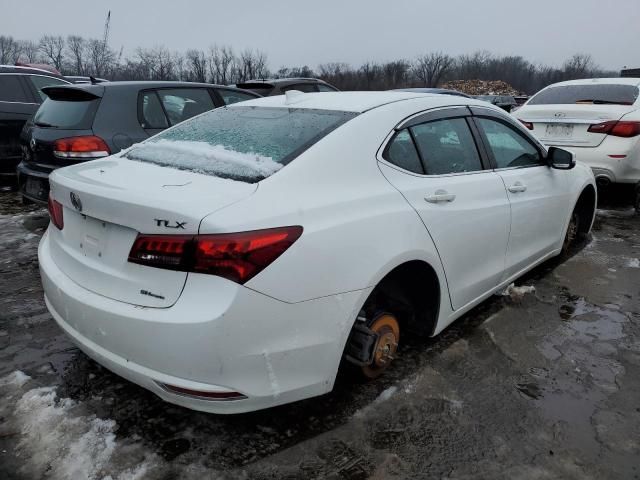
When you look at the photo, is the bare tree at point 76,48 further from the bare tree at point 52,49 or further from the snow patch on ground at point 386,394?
the snow patch on ground at point 386,394

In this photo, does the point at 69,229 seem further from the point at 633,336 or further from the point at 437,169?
the point at 633,336

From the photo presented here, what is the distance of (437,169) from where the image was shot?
109 inches

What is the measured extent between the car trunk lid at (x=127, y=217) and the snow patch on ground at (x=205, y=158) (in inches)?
3.1

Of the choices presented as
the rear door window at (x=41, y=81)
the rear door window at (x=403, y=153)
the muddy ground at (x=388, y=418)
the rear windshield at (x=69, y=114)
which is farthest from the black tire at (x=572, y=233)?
the rear door window at (x=41, y=81)

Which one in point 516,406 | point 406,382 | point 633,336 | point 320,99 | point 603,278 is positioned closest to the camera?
point 516,406

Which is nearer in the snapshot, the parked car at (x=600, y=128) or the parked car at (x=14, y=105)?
the parked car at (x=600, y=128)

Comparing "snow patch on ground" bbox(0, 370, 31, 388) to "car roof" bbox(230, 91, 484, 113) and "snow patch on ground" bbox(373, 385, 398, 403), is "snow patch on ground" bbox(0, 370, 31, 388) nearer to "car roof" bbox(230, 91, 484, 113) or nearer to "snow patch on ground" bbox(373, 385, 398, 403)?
"snow patch on ground" bbox(373, 385, 398, 403)

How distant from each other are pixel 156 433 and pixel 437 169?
1.94m

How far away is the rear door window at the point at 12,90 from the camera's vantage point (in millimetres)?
6914

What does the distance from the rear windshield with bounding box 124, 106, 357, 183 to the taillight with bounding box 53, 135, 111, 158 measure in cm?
186

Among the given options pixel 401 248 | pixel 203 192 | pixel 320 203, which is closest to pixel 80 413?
pixel 203 192

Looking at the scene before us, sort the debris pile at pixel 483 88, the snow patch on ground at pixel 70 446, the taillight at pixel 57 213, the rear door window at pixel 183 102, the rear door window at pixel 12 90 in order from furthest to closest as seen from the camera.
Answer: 1. the debris pile at pixel 483 88
2. the rear door window at pixel 12 90
3. the rear door window at pixel 183 102
4. the taillight at pixel 57 213
5. the snow patch on ground at pixel 70 446

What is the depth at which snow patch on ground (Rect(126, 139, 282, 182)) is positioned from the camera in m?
2.17

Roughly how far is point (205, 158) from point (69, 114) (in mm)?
3111
